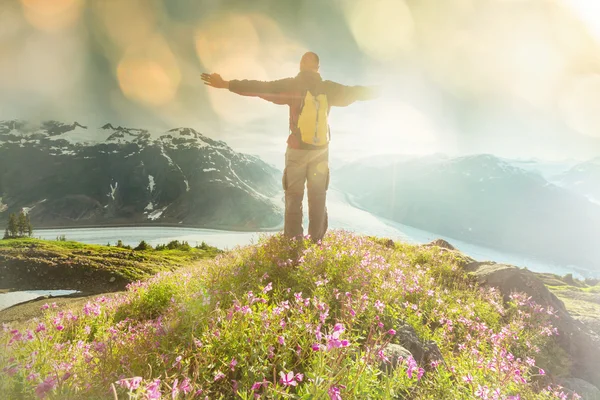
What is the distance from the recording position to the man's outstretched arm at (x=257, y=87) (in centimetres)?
675

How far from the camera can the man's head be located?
7723 mm

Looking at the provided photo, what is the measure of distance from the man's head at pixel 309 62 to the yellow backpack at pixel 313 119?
822 millimetres

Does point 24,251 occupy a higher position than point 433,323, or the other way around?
point 433,323

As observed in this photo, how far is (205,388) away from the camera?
259cm

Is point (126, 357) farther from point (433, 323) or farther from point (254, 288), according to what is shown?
point (433, 323)

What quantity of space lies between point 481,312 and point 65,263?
2301cm

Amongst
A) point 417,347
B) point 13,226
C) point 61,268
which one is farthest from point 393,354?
point 13,226

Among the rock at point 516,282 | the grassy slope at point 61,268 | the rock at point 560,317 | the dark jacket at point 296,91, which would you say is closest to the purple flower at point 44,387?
the dark jacket at point 296,91

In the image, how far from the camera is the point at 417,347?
151 inches

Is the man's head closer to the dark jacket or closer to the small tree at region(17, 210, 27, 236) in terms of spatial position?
the dark jacket

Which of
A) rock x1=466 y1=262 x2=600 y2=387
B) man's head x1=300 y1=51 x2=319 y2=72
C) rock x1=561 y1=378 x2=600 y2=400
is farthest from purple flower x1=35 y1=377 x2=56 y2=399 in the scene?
rock x1=466 y1=262 x2=600 y2=387

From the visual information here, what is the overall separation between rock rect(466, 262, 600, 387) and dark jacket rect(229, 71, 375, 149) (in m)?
6.50

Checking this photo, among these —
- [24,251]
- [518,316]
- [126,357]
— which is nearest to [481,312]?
[518,316]

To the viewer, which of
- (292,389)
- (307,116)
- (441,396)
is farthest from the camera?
(307,116)
